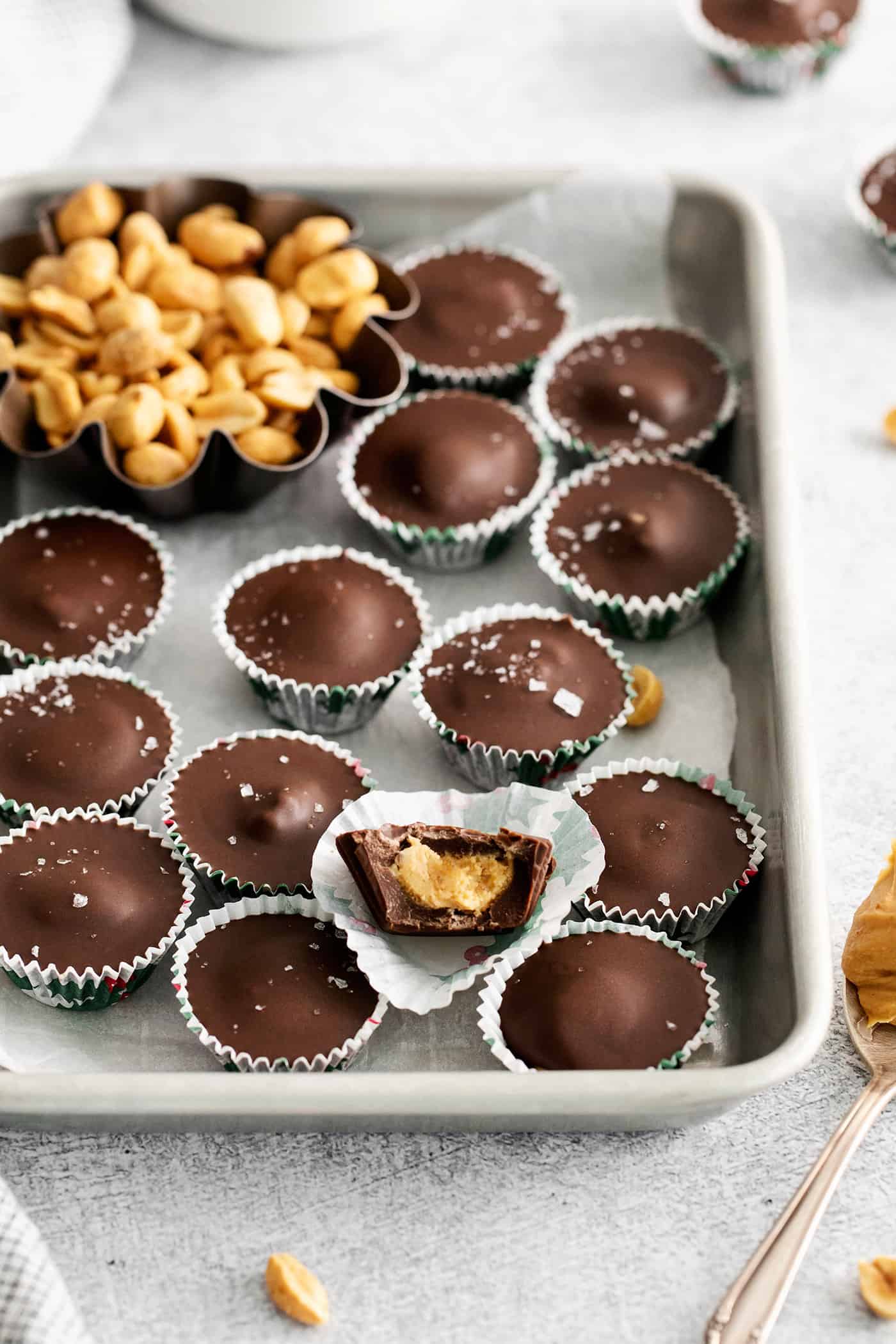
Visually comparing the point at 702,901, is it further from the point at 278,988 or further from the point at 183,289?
the point at 183,289

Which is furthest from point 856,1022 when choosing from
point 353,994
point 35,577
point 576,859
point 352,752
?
point 35,577

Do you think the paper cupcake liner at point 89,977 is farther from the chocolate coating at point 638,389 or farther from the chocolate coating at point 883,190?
the chocolate coating at point 883,190

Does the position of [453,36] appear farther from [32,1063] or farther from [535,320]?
[32,1063]

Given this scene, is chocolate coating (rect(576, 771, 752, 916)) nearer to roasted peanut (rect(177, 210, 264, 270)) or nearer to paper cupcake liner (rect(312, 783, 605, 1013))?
paper cupcake liner (rect(312, 783, 605, 1013))

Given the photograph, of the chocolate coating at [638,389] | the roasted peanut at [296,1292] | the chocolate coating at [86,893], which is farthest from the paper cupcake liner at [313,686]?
the roasted peanut at [296,1292]

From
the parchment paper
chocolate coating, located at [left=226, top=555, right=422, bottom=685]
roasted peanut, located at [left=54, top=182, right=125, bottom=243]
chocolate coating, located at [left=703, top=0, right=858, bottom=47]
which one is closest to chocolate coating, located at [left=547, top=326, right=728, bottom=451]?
the parchment paper

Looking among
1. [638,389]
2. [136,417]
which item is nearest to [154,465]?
[136,417]
